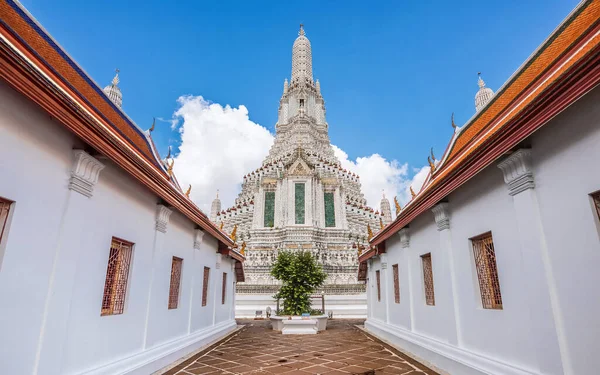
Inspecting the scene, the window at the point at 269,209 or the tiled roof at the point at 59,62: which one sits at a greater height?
the window at the point at 269,209

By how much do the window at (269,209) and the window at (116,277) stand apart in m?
23.5

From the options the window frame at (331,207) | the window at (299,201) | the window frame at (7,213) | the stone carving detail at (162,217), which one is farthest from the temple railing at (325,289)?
the window frame at (7,213)

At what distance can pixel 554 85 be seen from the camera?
3213mm

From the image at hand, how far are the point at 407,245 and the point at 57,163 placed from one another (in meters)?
7.27

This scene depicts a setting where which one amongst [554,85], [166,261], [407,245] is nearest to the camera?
[554,85]

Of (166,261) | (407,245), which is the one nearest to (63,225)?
(166,261)

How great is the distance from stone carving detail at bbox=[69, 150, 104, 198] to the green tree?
945cm

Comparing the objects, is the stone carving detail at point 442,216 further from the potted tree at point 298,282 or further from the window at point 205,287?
the potted tree at point 298,282

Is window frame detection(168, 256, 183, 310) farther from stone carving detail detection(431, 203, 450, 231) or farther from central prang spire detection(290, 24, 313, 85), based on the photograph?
central prang spire detection(290, 24, 313, 85)

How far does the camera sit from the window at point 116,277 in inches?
202

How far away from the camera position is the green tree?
43.0 feet

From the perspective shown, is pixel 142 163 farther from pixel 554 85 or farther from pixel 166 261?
pixel 554 85

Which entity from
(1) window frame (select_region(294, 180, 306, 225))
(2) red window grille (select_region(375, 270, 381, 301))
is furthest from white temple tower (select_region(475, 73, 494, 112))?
(2) red window grille (select_region(375, 270, 381, 301))

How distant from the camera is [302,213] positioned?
1117 inches
